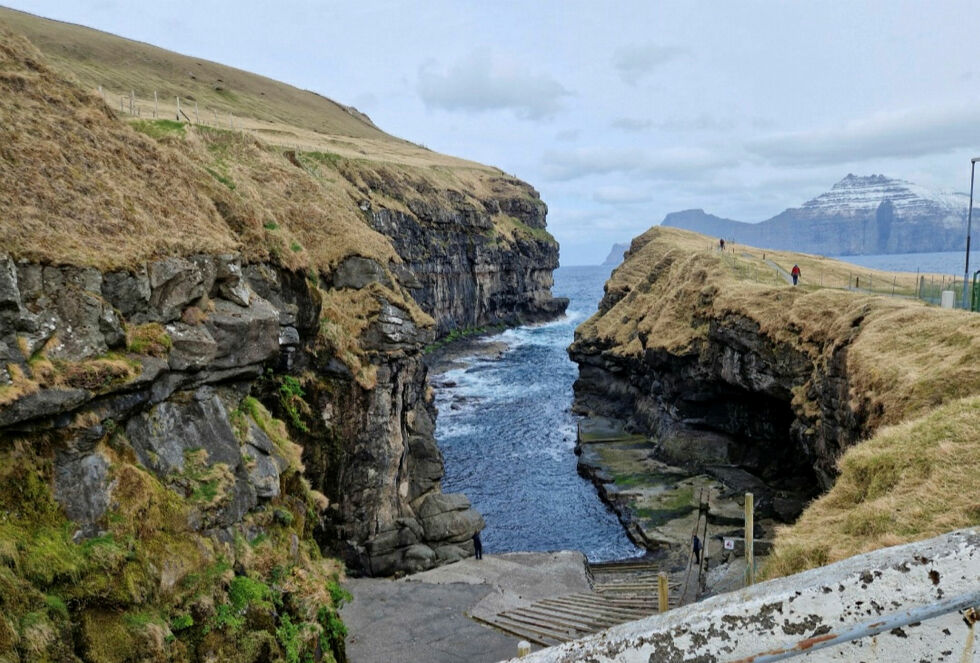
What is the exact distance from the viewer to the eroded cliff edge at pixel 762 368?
24516 millimetres

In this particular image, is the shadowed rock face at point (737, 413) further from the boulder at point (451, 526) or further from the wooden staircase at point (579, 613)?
the boulder at point (451, 526)

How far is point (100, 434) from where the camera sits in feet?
48.6

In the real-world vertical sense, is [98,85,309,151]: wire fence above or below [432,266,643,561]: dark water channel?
above

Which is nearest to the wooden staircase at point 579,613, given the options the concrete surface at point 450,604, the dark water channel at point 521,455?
the concrete surface at point 450,604

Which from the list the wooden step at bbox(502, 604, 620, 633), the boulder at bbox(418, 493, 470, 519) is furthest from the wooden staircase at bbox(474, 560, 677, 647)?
the boulder at bbox(418, 493, 470, 519)

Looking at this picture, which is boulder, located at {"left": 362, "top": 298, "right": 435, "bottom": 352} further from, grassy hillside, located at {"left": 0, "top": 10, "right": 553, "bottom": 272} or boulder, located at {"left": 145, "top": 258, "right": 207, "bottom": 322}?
boulder, located at {"left": 145, "top": 258, "right": 207, "bottom": 322}

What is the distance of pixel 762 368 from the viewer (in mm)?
39844

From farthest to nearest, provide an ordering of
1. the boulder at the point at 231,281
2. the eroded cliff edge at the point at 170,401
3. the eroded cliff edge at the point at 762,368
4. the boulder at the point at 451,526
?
the boulder at the point at 451,526, the eroded cliff edge at the point at 762,368, the boulder at the point at 231,281, the eroded cliff edge at the point at 170,401

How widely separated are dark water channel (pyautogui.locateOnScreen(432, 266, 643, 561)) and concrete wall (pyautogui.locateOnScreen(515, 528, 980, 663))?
3624 cm

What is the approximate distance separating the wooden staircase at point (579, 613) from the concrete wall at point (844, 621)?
18829 millimetres

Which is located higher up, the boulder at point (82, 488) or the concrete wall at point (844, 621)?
the concrete wall at point (844, 621)

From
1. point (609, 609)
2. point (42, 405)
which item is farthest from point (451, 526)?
point (42, 405)

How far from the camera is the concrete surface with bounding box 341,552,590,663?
22156 millimetres

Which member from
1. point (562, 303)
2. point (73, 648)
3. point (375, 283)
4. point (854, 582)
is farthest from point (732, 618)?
point (562, 303)
